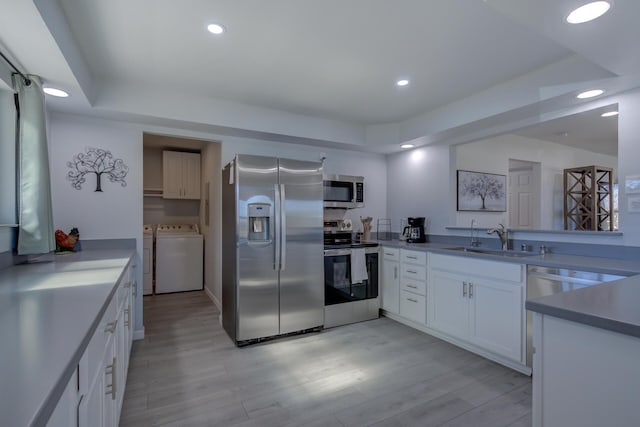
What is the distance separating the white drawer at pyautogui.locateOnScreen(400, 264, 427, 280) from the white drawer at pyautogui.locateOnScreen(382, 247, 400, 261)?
0.14 m

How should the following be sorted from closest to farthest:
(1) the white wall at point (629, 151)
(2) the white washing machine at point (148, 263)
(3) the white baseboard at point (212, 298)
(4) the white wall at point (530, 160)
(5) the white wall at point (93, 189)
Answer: (1) the white wall at point (629, 151)
(5) the white wall at point (93, 189)
(3) the white baseboard at point (212, 298)
(4) the white wall at point (530, 160)
(2) the white washing machine at point (148, 263)

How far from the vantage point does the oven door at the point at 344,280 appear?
11.4ft

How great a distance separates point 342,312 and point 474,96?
2.59 metres

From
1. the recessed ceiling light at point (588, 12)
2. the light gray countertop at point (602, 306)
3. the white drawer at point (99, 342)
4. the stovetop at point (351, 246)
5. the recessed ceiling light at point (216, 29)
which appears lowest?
the white drawer at point (99, 342)

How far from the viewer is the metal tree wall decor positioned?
2.92m

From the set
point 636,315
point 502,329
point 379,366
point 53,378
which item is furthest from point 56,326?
point 502,329

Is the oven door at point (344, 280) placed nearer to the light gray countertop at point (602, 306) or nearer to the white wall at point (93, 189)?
the white wall at point (93, 189)

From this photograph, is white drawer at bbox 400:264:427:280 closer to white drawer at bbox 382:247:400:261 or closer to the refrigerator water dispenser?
white drawer at bbox 382:247:400:261

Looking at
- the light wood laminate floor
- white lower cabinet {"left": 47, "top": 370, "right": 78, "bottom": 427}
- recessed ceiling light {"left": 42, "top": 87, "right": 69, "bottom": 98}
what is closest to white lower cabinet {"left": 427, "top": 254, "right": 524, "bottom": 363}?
the light wood laminate floor

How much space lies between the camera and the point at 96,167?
9.82 feet

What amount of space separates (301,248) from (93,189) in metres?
2.05

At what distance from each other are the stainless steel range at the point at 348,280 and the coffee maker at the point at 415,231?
0.46m

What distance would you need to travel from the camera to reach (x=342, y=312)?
3557 millimetres

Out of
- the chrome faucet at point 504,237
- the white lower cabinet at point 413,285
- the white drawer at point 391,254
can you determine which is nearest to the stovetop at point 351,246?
the white drawer at point 391,254
